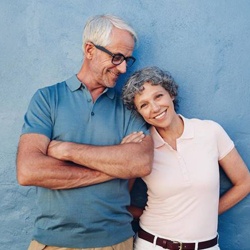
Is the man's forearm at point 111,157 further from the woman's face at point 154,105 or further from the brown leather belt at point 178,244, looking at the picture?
the brown leather belt at point 178,244

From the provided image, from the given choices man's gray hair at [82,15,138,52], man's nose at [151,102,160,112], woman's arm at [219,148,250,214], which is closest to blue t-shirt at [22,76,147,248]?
man's nose at [151,102,160,112]

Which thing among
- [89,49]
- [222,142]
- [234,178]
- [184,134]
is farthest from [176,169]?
[89,49]

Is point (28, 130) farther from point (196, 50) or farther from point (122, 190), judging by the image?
point (196, 50)

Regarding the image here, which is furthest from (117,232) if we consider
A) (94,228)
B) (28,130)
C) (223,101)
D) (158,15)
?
(158,15)

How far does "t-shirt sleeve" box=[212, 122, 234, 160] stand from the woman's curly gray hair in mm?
391

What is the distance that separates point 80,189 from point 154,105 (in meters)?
0.68

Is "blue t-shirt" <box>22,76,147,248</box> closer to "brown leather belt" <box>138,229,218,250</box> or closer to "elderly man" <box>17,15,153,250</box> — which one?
"elderly man" <box>17,15,153,250</box>

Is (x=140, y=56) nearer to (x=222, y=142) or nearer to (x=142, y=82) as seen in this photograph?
(x=142, y=82)

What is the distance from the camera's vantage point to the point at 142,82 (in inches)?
101

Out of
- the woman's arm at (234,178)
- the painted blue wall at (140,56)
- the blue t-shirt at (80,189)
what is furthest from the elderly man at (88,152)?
the woman's arm at (234,178)

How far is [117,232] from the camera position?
2404mm

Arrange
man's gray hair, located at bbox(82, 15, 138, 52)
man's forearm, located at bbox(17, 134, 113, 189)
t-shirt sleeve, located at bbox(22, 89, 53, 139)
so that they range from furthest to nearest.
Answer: man's gray hair, located at bbox(82, 15, 138, 52) < t-shirt sleeve, located at bbox(22, 89, 53, 139) < man's forearm, located at bbox(17, 134, 113, 189)

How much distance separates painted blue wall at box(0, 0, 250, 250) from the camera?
2.83 m

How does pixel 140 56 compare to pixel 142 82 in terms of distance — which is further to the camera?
pixel 140 56
